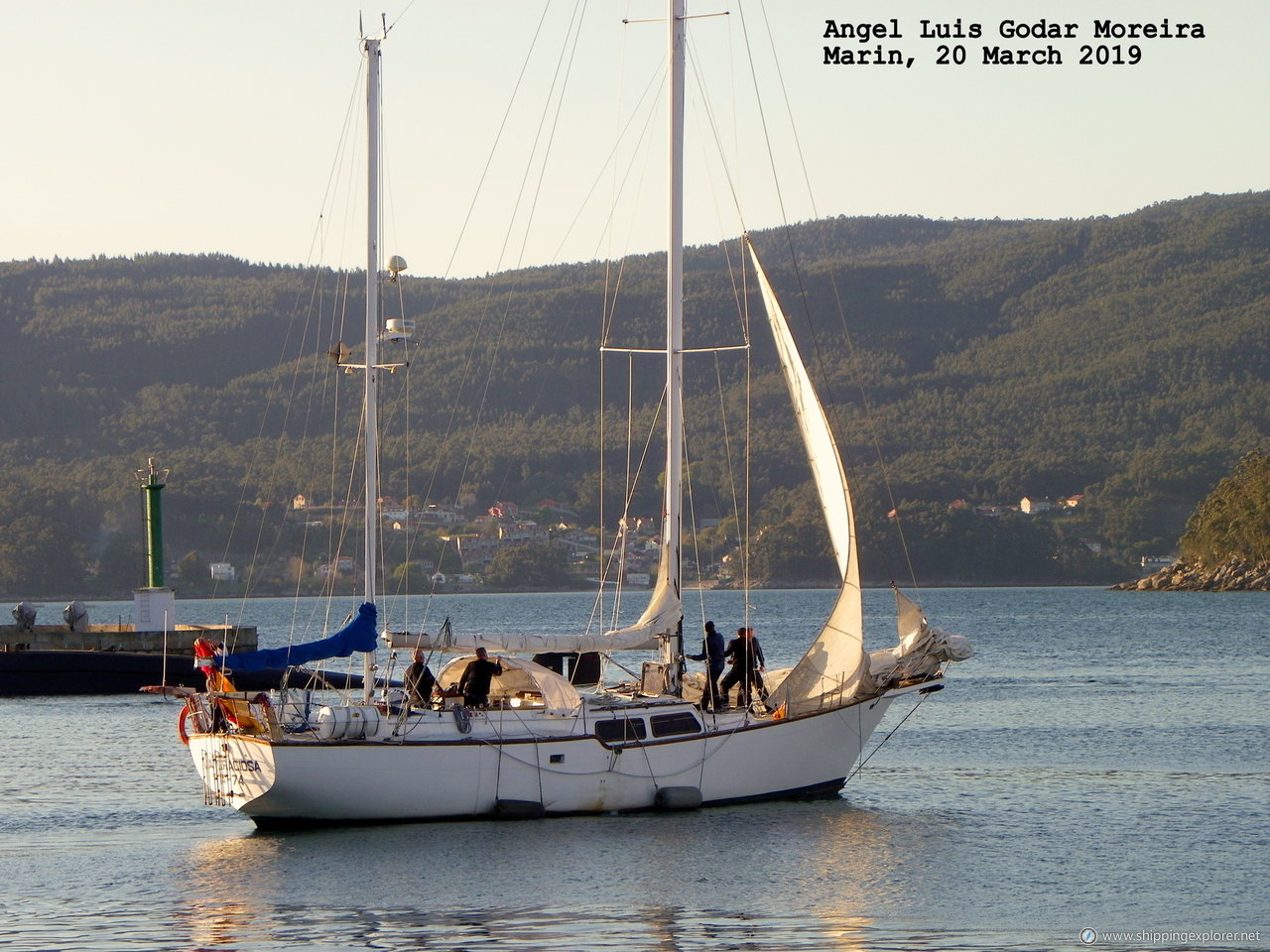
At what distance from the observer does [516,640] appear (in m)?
24.0

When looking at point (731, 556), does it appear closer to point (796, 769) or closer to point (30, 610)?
point (30, 610)

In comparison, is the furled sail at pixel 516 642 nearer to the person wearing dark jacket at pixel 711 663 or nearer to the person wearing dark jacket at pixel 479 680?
the person wearing dark jacket at pixel 479 680

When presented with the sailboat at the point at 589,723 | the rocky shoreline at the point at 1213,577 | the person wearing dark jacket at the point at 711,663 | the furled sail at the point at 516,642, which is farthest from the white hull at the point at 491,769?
the rocky shoreline at the point at 1213,577

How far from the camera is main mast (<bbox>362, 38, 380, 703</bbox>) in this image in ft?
88.2

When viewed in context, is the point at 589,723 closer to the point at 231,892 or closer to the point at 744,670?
the point at 744,670

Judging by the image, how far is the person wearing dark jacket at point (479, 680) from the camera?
2348 cm

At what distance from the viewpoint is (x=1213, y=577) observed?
14788cm

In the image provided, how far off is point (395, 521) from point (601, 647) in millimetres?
124441

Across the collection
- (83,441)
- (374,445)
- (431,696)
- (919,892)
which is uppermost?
(83,441)

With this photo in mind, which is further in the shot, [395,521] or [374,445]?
[395,521]

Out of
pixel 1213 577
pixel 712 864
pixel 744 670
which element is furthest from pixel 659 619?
pixel 1213 577

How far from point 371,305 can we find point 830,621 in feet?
28.1

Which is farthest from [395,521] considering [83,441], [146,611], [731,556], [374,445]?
[374,445]

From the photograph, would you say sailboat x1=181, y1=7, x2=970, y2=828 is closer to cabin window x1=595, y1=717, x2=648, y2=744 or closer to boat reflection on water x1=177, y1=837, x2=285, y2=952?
cabin window x1=595, y1=717, x2=648, y2=744
